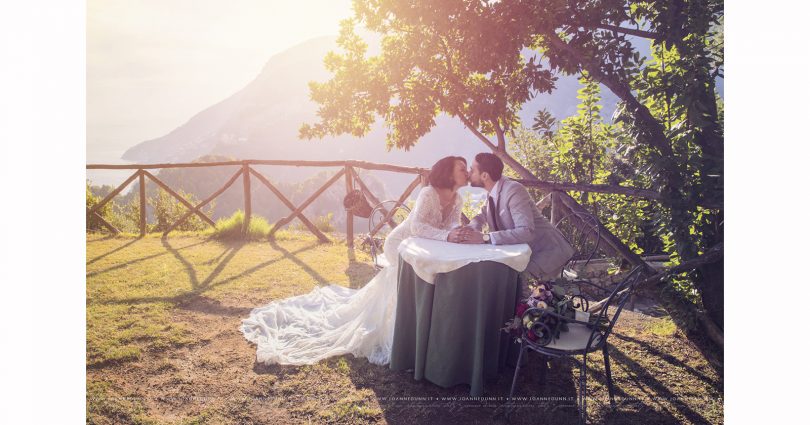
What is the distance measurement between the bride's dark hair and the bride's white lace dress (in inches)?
4.6

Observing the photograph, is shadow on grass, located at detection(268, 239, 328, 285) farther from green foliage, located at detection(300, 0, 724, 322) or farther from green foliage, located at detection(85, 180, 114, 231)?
green foliage, located at detection(85, 180, 114, 231)

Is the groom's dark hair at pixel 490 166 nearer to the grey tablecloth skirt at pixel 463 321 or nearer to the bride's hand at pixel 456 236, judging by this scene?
the bride's hand at pixel 456 236

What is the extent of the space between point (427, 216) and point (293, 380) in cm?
152

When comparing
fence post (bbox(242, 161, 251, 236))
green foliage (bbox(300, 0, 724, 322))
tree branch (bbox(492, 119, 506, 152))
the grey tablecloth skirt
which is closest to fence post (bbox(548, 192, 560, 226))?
green foliage (bbox(300, 0, 724, 322))

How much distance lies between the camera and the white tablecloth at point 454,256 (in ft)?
8.82

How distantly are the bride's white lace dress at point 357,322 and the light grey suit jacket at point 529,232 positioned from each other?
1.49 feet

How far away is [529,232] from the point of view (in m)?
3.10

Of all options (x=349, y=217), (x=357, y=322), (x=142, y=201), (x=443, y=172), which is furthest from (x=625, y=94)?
(x=142, y=201)

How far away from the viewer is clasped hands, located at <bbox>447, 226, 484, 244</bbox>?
3.12 m

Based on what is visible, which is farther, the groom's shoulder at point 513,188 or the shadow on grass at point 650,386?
the groom's shoulder at point 513,188

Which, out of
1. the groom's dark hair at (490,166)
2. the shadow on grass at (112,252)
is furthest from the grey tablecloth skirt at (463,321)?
the shadow on grass at (112,252)

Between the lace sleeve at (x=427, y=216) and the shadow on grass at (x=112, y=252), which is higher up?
the lace sleeve at (x=427, y=216)

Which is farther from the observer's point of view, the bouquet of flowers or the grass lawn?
the grass lawn

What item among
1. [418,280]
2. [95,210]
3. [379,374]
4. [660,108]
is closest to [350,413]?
[379,374]
